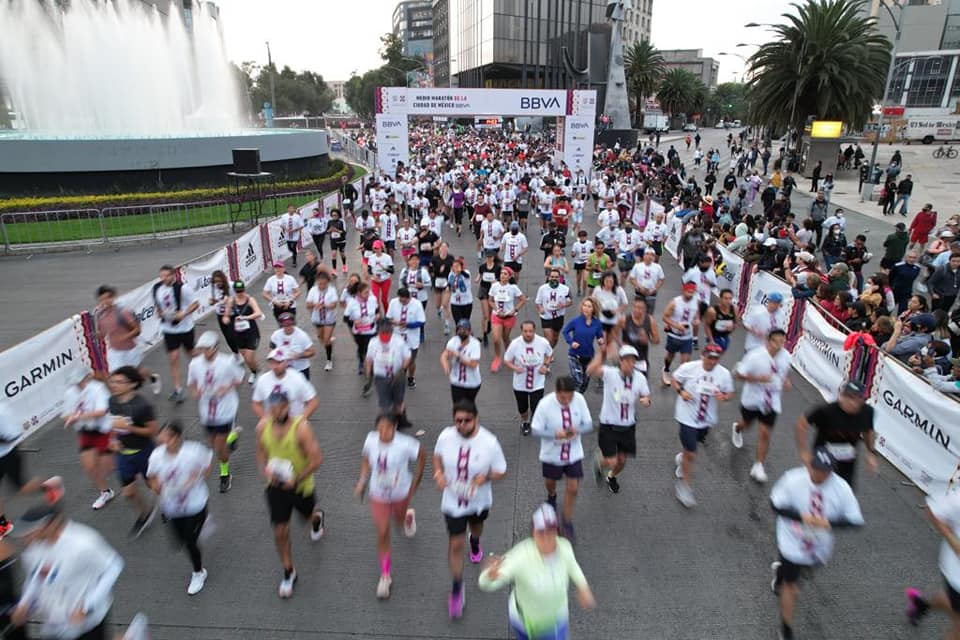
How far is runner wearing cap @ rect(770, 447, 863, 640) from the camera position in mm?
4340

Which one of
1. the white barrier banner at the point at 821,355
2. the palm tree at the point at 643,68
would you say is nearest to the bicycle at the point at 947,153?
the palm tree at the point at 643,68

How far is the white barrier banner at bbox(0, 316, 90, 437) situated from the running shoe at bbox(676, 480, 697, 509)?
310 inches

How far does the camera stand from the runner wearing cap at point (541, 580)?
3648mm

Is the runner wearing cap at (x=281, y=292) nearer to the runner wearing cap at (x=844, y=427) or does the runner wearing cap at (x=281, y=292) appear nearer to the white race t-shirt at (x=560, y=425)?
the white race t-shirt at (x=560, y=425)

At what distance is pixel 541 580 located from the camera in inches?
144

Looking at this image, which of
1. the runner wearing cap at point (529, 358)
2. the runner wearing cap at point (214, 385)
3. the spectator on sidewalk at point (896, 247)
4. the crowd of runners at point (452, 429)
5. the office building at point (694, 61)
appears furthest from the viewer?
the office building at point (694, 61)

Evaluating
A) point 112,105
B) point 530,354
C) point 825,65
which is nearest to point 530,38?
point 825,65

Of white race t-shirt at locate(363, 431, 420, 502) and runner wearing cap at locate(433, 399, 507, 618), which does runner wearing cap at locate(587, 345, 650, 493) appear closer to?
runner wearing cap at locate(433, 399, 507, 618)

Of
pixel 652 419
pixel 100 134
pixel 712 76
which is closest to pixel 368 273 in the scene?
pixel 652 419

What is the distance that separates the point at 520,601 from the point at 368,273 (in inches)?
305

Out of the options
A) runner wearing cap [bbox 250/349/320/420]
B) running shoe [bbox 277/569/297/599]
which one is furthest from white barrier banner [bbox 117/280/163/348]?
running shoe [bbox 277/569/297/599]

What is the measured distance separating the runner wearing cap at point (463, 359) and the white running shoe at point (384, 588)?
239cm

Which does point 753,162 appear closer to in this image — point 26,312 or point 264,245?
point 264,245

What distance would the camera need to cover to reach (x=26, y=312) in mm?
12750
